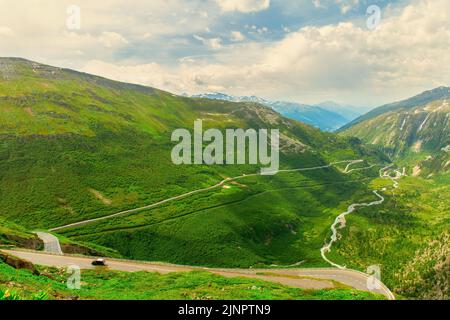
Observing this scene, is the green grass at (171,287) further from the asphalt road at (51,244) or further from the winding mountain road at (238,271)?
the asphalt road at (51,244)

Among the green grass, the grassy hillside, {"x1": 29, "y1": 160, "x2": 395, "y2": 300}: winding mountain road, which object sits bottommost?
the grassy hillside

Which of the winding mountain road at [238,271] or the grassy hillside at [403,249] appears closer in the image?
the winding mountain road at [238,271]

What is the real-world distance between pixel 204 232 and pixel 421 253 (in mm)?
87151

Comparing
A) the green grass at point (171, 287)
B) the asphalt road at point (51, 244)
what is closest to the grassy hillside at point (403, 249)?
the green grass at point (171, 287)

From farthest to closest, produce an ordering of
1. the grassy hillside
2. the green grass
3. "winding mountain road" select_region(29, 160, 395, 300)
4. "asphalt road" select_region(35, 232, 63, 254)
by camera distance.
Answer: the grassy hillside < "asphalt road" select_region(35, 232, 63, 254) < "winding mountain road" select_region(29, 160, 395, 300) < the green grass

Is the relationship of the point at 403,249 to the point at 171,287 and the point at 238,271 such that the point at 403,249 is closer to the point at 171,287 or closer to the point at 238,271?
the point at 238,271

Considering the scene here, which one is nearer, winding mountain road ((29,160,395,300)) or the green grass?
the green grass

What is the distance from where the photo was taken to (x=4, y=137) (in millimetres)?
178250

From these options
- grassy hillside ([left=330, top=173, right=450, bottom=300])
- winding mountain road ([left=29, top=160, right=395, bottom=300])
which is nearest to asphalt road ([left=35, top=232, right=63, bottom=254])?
winding mountain road ([left=29, top=160, right=395, bottom=300])

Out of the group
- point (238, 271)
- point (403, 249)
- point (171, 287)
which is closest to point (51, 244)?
point (238, 271)

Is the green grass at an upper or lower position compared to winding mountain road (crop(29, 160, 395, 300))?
upper

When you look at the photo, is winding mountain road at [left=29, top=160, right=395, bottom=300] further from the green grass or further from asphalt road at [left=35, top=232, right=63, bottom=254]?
the green grass
